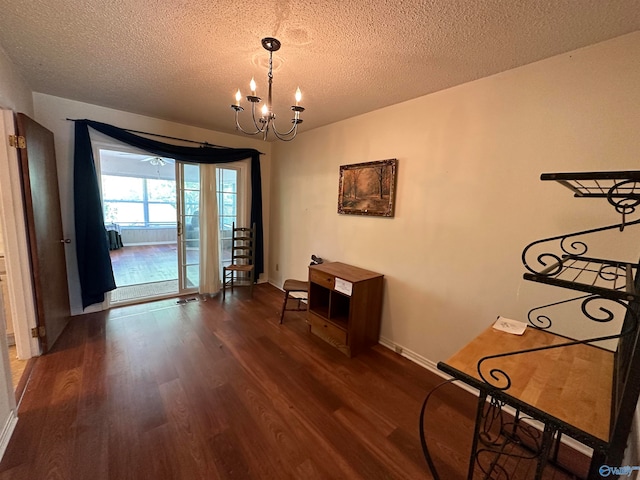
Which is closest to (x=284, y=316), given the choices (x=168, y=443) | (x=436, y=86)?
(x=168, y=443)

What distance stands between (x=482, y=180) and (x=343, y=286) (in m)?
1.46

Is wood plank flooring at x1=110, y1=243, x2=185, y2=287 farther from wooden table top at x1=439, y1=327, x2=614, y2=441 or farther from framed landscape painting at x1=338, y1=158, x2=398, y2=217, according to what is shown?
wooden table top at x1=439, y1=327, x2=614, y2=441

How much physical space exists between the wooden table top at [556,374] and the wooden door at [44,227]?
10.5 ft

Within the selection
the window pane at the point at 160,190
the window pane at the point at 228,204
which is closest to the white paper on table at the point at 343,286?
the window pane at the point at 228,204

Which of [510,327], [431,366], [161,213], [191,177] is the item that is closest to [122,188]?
[161,213]

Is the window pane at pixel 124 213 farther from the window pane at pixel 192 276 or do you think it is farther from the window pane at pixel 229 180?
the window pane at pixel 229 180

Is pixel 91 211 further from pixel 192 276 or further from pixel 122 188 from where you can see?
pixel 122 188

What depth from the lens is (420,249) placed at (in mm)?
2426

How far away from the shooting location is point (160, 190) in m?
7.89

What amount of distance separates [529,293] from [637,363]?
130 centimetres

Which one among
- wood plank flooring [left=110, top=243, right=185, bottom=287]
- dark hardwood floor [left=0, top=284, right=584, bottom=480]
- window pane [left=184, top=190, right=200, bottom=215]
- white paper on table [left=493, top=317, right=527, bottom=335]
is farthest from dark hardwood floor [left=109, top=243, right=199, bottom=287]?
white paper on table [left=493, top=317, right=527, bottom=335]

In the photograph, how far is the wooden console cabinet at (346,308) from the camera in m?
2.53

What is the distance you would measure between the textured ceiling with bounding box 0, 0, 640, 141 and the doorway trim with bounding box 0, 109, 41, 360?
2.31 feet

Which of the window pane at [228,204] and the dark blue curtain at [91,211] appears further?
the window pane at [228,204]
